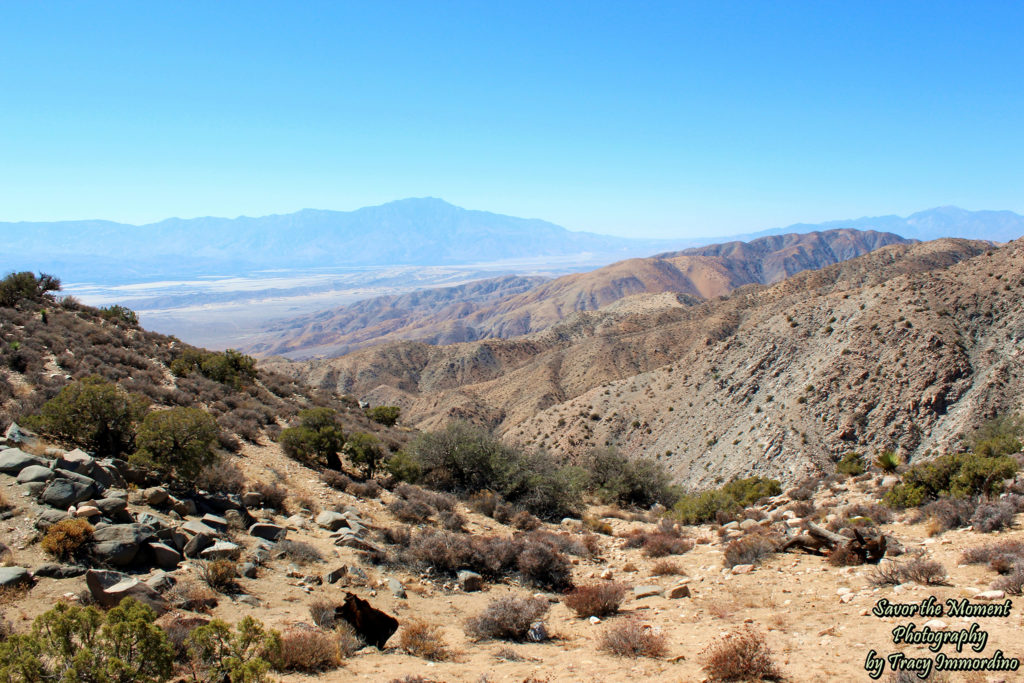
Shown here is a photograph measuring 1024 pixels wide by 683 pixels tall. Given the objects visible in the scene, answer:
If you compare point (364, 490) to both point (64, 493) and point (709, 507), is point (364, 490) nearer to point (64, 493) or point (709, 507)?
point (64, 493)

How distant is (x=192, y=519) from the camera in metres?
9.11

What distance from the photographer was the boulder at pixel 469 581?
32.0ft

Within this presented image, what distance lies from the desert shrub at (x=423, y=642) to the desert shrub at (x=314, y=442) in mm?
9928

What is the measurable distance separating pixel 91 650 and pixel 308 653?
2.14 m

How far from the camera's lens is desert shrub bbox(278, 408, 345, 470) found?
53.3 feet

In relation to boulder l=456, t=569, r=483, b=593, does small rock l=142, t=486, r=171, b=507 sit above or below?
above

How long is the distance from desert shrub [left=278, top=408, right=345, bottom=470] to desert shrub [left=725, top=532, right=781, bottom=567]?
11623 millimetres

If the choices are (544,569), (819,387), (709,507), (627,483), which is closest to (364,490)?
(544,569)

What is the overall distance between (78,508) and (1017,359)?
38888 millimetres

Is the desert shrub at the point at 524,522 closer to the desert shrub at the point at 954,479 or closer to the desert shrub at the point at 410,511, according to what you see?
the desert shrub at the point at 410,511

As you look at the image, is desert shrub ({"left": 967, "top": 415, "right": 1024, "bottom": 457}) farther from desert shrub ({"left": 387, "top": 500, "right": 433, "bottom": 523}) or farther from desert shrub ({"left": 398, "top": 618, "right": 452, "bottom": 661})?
desert shrub ({"left": 398, "top": 618, "right": 452, "bottom": 661})

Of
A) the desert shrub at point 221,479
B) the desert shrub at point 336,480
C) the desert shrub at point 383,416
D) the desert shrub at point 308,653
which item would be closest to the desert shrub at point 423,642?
the desert shrub at point 308,653

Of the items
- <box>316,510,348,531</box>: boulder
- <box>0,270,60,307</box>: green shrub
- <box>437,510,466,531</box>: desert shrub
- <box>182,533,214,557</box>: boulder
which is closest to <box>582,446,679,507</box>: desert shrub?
<box>437,510,466,531</box>: desert shrub

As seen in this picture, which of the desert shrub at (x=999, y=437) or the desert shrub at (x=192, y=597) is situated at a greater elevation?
the desert shrub at (x=192, y=597)
